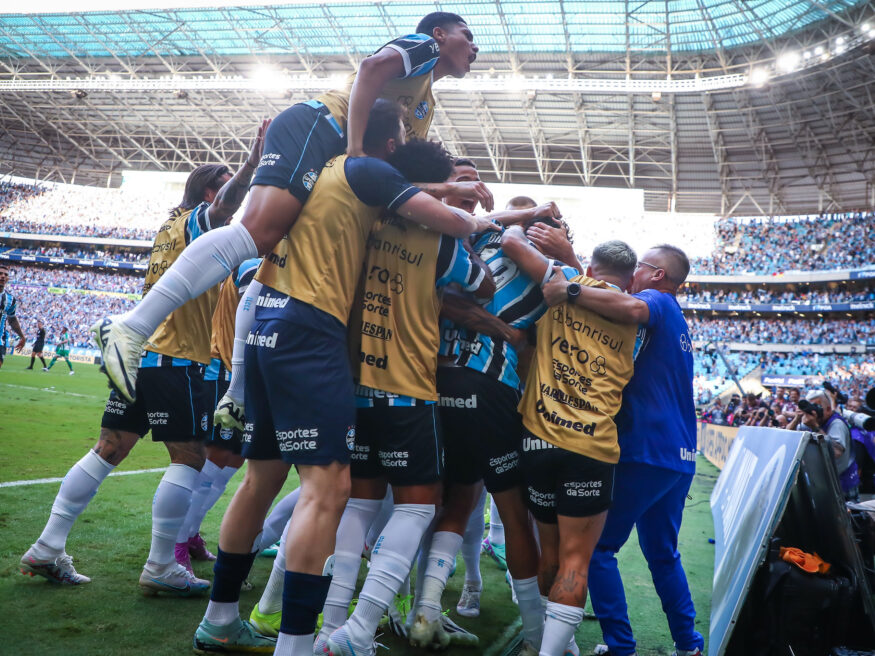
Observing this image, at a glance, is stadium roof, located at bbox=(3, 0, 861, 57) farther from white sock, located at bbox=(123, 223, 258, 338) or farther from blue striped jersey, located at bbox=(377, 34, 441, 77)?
white sock, located at bbox=(123, 223, 258, 338)

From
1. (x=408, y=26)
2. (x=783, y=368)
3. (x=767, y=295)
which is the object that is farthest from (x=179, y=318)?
(x=767, y=295)

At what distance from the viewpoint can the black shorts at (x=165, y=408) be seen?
10.3 ft

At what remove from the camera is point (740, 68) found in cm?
2497

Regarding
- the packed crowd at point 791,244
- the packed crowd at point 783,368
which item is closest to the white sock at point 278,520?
the packed crowd at point 783,368

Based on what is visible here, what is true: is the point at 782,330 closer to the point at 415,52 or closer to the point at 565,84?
the point at 565,84

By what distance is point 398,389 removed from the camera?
94.5 inches

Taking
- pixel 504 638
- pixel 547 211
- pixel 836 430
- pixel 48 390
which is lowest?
pixel 504 638

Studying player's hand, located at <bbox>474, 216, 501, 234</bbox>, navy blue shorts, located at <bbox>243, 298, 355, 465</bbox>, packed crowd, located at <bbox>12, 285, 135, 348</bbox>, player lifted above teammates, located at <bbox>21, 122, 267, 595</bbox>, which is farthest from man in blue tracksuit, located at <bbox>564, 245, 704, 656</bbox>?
packed crowd, located at <bbox>12, 285, 135, 348</bbox>

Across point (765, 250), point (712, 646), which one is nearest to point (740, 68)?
point (765, 250)

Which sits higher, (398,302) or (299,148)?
(299,148)

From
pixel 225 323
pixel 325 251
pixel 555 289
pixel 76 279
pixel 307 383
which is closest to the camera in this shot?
pixel 307 383

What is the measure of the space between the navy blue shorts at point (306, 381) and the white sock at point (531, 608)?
43.2 inches

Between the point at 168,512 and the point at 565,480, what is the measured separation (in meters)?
1.89

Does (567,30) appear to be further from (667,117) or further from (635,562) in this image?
(635,562)
